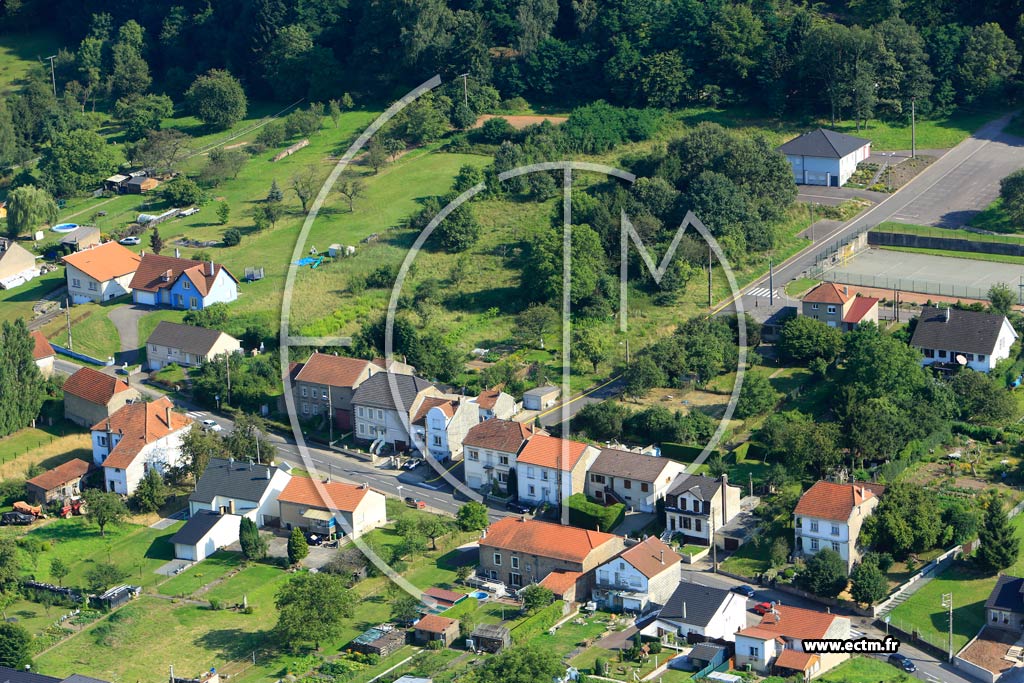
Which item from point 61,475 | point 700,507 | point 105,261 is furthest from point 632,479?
point 105,261

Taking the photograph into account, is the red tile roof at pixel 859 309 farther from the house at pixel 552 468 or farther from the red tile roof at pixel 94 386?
the red tile roof at pixel 94 386

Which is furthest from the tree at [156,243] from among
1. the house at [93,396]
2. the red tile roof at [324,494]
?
the red tile roof at [324,494]

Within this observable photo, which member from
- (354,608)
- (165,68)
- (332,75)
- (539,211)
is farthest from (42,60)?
(354,608)

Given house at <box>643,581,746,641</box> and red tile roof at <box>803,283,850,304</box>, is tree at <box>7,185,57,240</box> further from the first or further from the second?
house at <box>643,581,746,641</box>

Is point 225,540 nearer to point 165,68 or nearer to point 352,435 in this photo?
point 352,435

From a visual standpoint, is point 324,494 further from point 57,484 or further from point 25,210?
point 25,210

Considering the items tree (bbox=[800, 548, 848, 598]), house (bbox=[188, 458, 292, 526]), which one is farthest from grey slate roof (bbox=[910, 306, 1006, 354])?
house (bbox=[188, 458, 292, 526])
